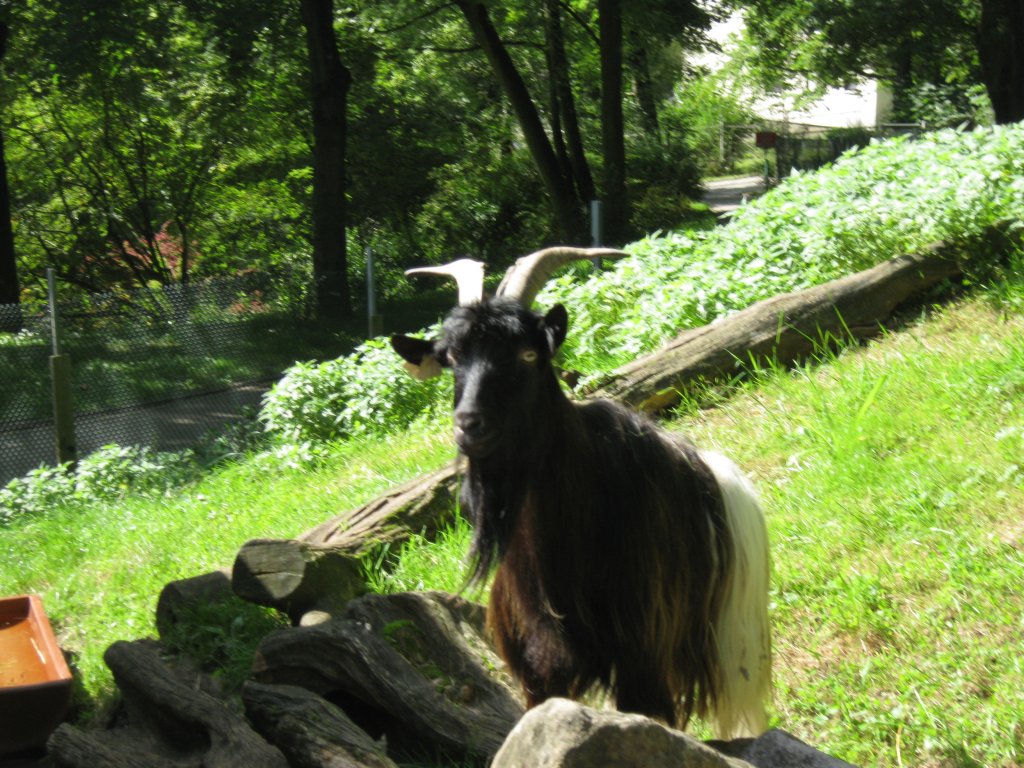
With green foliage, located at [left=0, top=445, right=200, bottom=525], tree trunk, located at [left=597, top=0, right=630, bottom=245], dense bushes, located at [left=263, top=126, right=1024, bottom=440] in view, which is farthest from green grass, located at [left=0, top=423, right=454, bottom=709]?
tree trunk, located at [left=597, top=0, right=630, bottom=245]

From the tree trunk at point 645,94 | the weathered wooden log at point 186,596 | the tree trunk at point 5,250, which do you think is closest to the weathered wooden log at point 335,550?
the weathered wooden log at point 186,596

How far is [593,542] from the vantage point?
4141 millimetres

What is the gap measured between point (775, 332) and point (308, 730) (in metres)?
4.75

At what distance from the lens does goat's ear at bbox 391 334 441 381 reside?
4367mm

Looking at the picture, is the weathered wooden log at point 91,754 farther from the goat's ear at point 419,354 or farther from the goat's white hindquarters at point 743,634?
the goat's white hindquarters at point 743,634

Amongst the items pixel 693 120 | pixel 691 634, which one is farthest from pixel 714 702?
pixel 693 120

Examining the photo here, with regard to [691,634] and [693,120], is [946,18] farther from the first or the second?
[691,634]

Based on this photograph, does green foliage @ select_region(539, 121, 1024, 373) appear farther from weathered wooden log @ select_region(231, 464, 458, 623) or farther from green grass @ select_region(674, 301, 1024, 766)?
weathered wooden log @ select_region(231, 464, 458, 623)

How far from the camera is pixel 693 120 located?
35.1 metres

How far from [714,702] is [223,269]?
68.6ft

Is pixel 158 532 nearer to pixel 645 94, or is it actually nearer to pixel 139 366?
pixel 139 366

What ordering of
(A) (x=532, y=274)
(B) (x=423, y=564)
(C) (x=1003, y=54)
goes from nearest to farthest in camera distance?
(A) (x=532, y=274) < (B) (x=423, y=564) < (C) (x=1003, y=54)

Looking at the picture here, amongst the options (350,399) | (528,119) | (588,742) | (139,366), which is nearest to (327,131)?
(528,119)

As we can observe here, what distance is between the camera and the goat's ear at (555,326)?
4.14 meters
